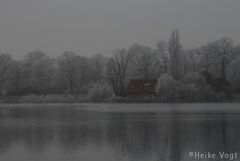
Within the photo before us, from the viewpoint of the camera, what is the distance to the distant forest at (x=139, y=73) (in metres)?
74.9

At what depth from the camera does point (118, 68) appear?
292 feet

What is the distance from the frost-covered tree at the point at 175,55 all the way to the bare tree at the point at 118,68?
9.94m

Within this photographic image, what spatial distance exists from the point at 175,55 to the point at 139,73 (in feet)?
34.5

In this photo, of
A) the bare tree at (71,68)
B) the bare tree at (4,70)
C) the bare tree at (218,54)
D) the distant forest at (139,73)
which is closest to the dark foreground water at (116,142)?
the distant forest at (139,73)

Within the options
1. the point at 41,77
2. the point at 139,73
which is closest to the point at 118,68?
the point at 139,73

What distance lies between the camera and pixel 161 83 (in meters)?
76.2

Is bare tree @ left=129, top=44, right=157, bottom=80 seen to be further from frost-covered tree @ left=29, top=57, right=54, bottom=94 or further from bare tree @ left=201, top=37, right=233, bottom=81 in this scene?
→ frost-covered tree @ left=29, top=57, right=54, bottom=94

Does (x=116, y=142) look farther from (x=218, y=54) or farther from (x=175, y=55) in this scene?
(x=218, y=54)

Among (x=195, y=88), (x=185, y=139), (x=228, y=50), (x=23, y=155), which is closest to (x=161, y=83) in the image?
(x=195, y=88)

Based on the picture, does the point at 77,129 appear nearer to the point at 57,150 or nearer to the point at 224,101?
the point at 57,150

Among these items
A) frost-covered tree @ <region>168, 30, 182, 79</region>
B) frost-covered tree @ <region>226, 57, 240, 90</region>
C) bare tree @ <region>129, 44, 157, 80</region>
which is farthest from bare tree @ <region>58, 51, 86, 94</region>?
frost-covered tree @ <region>226, 57, 240, 90</region>

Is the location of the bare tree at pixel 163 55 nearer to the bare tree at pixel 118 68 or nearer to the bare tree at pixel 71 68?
the bare tree at pixel 118 68

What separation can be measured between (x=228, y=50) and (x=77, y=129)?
63.3 meters

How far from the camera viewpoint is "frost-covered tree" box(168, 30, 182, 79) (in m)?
82.2
